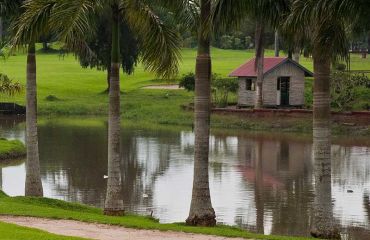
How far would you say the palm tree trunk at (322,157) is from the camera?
1842cm

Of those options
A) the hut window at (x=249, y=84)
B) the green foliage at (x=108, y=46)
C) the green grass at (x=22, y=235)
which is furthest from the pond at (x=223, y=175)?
the green foliage at (x=108, y=46)

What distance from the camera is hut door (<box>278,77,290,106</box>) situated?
54.8m

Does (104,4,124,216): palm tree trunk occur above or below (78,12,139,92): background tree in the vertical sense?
below

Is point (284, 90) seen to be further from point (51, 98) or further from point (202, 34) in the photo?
point (202, 34)

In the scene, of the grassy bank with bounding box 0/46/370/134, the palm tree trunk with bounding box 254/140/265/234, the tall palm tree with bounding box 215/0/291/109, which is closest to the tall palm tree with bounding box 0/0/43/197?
the palm tree trunk with bounding box 254/140/265/234

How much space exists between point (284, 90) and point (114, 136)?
35979 millimetres

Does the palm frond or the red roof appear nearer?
the palm frond

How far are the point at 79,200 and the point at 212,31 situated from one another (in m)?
9.12

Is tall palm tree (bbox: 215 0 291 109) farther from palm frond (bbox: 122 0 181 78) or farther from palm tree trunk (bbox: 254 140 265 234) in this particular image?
palm tree trunk (bbox: 254 140 265 234)

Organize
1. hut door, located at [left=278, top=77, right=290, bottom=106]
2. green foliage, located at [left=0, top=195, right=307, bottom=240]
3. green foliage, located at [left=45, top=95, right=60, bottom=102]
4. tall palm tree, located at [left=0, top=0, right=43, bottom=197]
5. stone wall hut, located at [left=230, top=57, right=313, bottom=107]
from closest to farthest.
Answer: green foliage, located at [left=0, top=195, right=307, bottom=240] → tall palm tree, located at [left=0, top=0, right=43, bottom=197] → stone wall hut, located at [left=230, top=57, right=313, bottom=107] → hut door, located at [left=278, top=77, right=290, bottom=106] → green foliage, located at [left=45, top=95, right=60, bottom=102]

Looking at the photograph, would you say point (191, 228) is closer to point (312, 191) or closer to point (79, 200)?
point (79, 200)

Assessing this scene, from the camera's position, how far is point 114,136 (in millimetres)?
20125

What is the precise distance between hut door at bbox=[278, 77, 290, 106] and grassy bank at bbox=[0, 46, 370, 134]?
3159 millimetres

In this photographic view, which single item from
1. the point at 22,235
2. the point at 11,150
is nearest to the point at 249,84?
the point at 11,150
